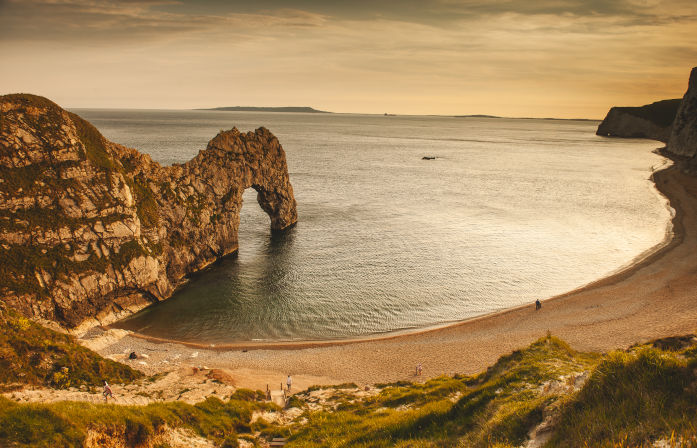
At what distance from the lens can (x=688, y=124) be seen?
137875 mm

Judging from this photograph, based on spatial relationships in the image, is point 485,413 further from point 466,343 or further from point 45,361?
point 45,361

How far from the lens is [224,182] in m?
56.8

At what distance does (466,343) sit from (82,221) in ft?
125

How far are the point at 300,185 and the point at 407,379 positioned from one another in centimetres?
7586

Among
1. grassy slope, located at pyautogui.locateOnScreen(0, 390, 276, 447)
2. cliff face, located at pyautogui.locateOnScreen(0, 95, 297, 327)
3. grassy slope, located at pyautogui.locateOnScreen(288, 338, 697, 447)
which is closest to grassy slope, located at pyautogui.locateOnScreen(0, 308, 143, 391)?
grassy slope, located at pyautogui.locateOnScreen(0, 390, 276, 447)

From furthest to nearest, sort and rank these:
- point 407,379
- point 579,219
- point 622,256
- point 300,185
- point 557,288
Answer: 1. point 300,185
2. point 579,219
3. point 622,256
4. point 557,288
5. point 407,379

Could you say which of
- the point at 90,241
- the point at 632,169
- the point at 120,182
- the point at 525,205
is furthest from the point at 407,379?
the point at 632,169

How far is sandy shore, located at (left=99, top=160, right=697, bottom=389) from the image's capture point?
32.3 m

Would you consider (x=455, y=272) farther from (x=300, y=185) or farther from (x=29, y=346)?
(x=300, y=185)

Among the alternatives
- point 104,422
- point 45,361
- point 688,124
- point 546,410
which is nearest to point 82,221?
point 45,361

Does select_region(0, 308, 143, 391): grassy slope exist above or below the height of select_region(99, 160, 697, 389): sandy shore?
above

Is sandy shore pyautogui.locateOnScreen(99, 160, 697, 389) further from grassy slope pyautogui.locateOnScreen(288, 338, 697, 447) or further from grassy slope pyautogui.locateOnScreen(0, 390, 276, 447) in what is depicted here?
grassy slope pyautogui.locateOnScreen(288, 338, 697, 447)

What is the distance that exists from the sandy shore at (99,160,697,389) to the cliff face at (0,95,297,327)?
6.23 metres

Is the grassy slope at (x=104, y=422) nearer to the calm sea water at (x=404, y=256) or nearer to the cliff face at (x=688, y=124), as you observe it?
the calm sea water at (x=404, y=256)
